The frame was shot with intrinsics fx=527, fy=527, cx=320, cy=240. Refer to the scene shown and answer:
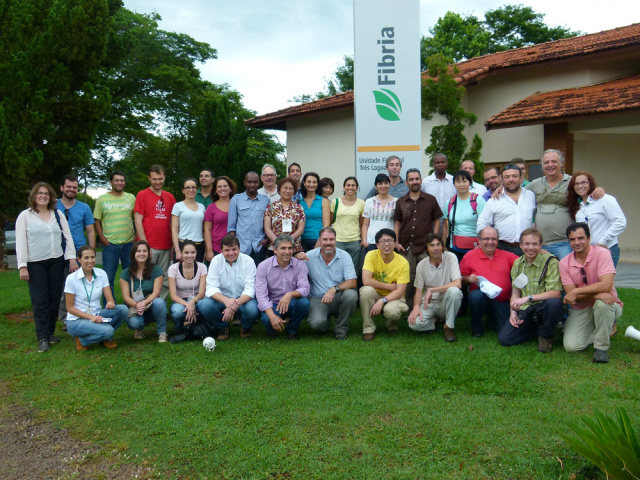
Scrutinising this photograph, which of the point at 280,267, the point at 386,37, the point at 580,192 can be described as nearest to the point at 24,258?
the point at 280,267

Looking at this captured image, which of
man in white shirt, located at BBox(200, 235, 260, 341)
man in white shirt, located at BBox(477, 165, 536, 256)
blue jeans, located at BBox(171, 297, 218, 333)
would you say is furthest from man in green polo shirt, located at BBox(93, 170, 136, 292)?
man in white shirt, located at BBox(477, 165, 536, 256)

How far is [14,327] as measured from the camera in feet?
24.1

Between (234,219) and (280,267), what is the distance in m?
1.04

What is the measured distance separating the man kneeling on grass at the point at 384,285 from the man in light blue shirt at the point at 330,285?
0.18m

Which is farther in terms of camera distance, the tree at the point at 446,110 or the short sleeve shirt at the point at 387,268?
the tree at the point at 446,110

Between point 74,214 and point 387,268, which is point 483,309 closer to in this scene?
point 387,268

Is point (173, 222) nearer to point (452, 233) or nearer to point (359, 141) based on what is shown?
point (359, 141)

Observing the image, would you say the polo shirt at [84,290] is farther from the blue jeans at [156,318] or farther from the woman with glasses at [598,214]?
the woman with glasses at [598,214]

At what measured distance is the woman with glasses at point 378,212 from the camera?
6.66 metres

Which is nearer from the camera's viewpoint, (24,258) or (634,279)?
(24,258)

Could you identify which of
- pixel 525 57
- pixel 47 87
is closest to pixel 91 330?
pixel 47 87

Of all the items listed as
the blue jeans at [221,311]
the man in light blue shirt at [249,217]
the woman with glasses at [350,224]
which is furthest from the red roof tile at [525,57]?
the blue jeans at [221,311]

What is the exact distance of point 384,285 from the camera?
616cm

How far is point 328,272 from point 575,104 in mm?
8232
